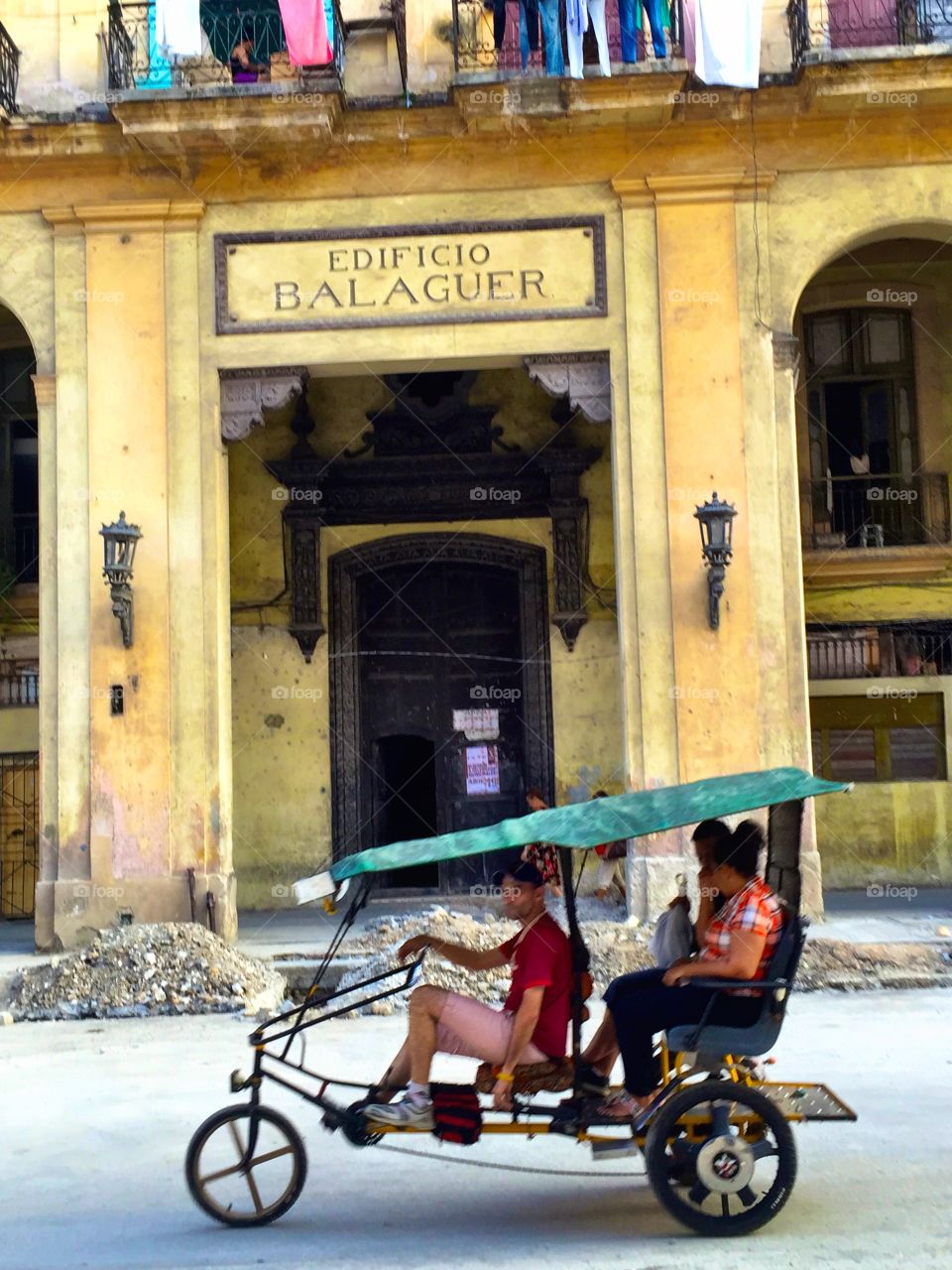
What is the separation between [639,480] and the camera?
1420 centimetres

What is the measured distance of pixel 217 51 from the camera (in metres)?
15.1

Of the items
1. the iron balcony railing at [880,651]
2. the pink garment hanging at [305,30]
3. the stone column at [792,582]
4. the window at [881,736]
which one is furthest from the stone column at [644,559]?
the window at [881,736]

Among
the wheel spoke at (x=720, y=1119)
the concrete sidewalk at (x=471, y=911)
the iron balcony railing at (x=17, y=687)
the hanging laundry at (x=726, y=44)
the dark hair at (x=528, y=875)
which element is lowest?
the concrete sidewalk at (x=471, y=911)

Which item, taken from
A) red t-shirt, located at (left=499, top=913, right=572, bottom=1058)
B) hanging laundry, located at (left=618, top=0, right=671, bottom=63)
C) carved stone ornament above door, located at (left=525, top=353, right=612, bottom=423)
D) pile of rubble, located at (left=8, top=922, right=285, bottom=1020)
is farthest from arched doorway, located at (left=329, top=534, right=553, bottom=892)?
red t-shirt, located at (left=499, top=913, right=572, bottom=1058)

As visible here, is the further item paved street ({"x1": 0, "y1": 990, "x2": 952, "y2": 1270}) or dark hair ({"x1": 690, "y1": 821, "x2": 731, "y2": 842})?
dark hair ({"x1": 690, "y1": 821, "x2": 731, "y2": 842})

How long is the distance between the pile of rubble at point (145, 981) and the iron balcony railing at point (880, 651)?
8.11 m

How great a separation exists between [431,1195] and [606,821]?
1.83 meters

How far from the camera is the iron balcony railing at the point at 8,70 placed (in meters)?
14.5

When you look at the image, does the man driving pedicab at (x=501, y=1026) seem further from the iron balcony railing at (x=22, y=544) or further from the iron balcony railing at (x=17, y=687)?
the iron balcony railing at (x=22, y=544)

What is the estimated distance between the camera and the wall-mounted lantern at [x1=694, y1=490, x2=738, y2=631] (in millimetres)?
13602

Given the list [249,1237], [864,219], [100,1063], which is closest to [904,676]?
[864,219]

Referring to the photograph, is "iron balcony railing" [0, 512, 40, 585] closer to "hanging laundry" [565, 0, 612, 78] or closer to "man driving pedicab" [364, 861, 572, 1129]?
"hanging laundry" [565, 0, 612, 78]

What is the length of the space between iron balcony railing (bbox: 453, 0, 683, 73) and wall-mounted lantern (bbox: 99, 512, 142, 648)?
532 cm

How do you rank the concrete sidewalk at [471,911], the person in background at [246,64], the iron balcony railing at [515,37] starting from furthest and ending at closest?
the person in background at [246,64]
the iron balcony railing at [515,37]
the concrete sidewalk at [471,911]
